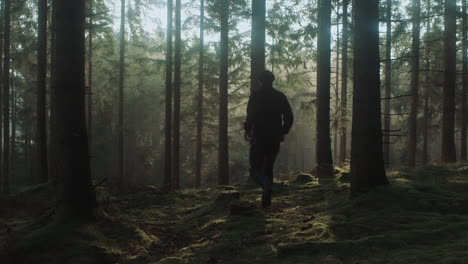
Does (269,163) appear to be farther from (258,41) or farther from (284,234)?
(258,41)

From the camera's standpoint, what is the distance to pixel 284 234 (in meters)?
4.59

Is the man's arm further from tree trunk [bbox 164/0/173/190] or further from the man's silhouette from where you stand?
tree trunk [bbox 164/0/173/190]

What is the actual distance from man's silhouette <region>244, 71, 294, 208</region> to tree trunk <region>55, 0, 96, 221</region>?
2.68 m

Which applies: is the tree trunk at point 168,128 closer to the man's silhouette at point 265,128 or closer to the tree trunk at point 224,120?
the tree trunk at point 224,120

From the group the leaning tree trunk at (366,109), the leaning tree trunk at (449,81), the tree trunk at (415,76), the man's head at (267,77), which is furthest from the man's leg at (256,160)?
the tree trunk at (415,76)

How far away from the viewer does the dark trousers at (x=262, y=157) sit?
632 centimetres

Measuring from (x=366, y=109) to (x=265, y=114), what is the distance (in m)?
1.63

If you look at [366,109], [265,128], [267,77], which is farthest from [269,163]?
[366,109]

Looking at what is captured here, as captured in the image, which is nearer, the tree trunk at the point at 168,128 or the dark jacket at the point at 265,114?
the dark jacket at the point at 265,114

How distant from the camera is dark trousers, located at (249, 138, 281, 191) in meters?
6.32

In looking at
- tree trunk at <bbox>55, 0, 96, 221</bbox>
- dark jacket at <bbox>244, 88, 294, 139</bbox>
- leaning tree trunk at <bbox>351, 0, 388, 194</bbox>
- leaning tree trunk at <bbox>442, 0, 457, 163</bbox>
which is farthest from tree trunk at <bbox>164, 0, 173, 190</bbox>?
leaning tree trunk at <bbox>442, 0, 457, 163</bbox>

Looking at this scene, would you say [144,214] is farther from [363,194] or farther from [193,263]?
[363,194]

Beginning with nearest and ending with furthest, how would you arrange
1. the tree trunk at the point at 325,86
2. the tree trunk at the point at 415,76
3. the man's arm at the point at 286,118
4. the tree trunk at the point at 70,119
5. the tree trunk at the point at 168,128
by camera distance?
the tree trunk at the point at 70,119 < the man's arm at the point at 286,118 < the tree trunk at the point at 325,86 < the tree trunk at the point at 168,128 < the tree trunk at the point at 415,76

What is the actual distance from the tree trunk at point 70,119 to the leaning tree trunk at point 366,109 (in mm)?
4069
